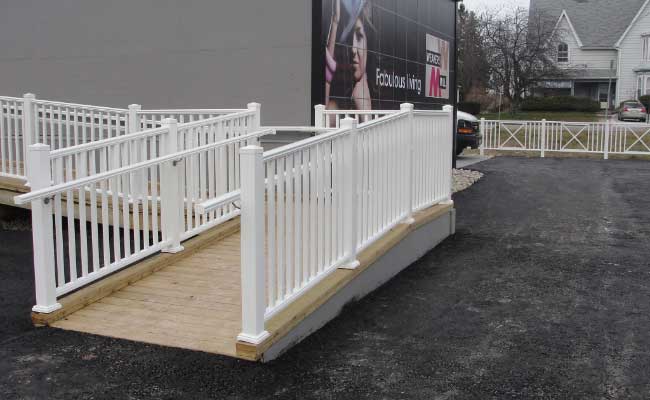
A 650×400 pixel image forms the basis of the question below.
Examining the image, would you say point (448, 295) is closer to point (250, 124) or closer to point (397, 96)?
point (250, 124)

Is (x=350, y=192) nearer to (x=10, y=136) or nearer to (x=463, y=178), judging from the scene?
(x=10, y=136)

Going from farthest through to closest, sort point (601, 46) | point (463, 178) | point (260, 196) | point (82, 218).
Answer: point (601, 46)
point (463, 178)
point (82, 218)
point (260, 196)

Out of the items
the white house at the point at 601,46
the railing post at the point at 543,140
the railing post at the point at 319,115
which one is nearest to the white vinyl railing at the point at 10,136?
the railing post at the point at 319,115

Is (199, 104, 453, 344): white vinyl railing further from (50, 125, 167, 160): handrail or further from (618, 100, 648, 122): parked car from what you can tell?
(618, 100, 648, 122): parked car

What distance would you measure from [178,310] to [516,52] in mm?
38822

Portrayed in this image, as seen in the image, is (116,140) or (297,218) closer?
(297,218)

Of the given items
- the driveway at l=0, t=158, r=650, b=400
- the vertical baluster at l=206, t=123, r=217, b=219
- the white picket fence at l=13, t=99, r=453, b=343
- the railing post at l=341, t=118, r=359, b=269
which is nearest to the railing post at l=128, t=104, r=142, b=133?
the white picket fence at l=13, t=99, r=453, b=343

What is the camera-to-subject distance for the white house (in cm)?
4709

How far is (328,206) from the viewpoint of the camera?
5215 millimetres

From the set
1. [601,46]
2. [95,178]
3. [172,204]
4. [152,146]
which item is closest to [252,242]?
[95,178]

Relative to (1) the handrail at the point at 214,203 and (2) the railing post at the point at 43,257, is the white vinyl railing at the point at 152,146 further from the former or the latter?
(1) the handrail at the point at 214,203

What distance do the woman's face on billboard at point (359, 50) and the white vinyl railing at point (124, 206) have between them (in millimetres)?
3228

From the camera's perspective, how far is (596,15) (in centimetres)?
4984

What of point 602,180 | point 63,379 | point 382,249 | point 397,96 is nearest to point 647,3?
point 602,180
